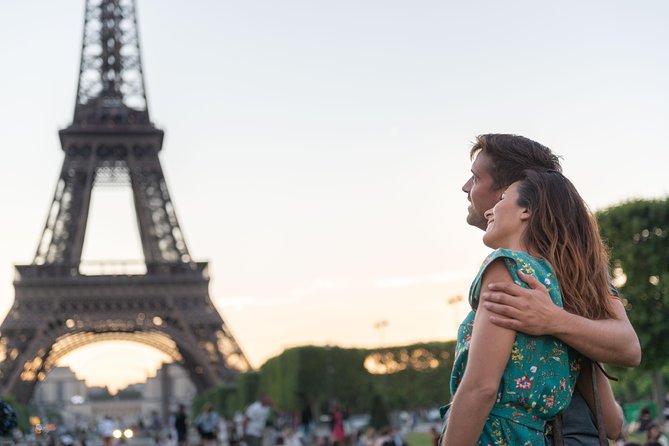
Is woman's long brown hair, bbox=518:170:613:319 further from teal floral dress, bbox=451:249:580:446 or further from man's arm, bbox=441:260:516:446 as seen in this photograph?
man's arm, bbox=441:260:516:446

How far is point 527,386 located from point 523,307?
0.22m

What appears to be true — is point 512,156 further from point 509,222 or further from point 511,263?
point 511,263

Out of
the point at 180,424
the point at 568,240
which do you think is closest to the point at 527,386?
the point at 568,240

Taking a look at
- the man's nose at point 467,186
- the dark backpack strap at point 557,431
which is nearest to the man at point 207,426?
the man's nose at point 467,186

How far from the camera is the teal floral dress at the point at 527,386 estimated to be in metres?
3.21

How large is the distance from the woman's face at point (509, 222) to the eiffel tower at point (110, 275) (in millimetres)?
52329

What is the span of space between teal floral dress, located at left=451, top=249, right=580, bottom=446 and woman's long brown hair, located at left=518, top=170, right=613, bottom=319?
110mm

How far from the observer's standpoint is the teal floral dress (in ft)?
10.5

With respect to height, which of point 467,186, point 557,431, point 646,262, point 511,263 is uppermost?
point 646,262

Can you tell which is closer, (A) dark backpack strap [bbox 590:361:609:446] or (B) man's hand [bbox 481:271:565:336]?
(B) man's hand [bbox 481:271:565:336]

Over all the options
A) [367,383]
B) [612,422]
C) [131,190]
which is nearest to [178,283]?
[131,190]

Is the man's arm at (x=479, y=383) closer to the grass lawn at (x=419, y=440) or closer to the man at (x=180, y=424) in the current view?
the man at (x=180, y=424)

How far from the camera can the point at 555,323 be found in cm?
323

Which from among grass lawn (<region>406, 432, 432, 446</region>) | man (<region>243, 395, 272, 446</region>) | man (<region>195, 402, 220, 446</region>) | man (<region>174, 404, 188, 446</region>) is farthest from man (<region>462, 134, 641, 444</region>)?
grass lawn (<region>406, 432, 432, 446</region>)
